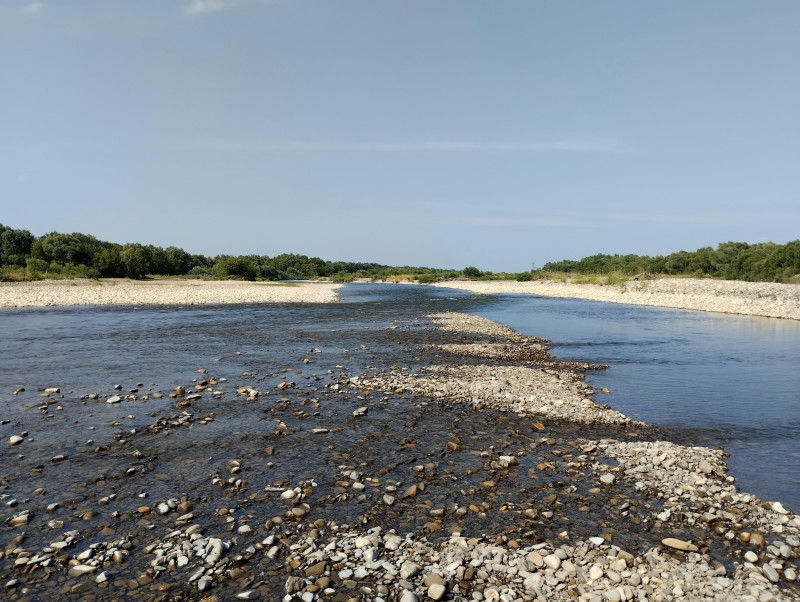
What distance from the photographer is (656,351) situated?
25312 mm

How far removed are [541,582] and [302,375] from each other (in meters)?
13.5

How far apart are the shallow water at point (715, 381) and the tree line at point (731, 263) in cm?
5175

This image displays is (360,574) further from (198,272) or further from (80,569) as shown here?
(198,272)

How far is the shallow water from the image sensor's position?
10805 mm

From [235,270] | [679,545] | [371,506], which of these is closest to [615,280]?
[235,270]

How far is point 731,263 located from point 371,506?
114 metres

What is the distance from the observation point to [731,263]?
99.4 metres

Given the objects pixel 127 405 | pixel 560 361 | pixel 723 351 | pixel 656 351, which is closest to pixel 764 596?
pixel 127 405

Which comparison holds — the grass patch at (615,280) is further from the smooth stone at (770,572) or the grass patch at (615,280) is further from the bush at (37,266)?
the bush at (37,266)

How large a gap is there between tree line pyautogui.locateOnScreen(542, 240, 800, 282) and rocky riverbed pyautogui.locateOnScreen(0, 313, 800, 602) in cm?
8335

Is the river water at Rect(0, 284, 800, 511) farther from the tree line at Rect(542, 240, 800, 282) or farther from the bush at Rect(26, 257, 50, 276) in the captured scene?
the tree line at Rect(542, 240, 800, 282)

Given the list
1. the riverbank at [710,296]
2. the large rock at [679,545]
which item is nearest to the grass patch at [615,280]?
the riverbank at [710,296]

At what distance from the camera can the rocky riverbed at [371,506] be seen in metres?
6.20

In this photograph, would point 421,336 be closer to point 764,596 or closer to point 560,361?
point 560,361
